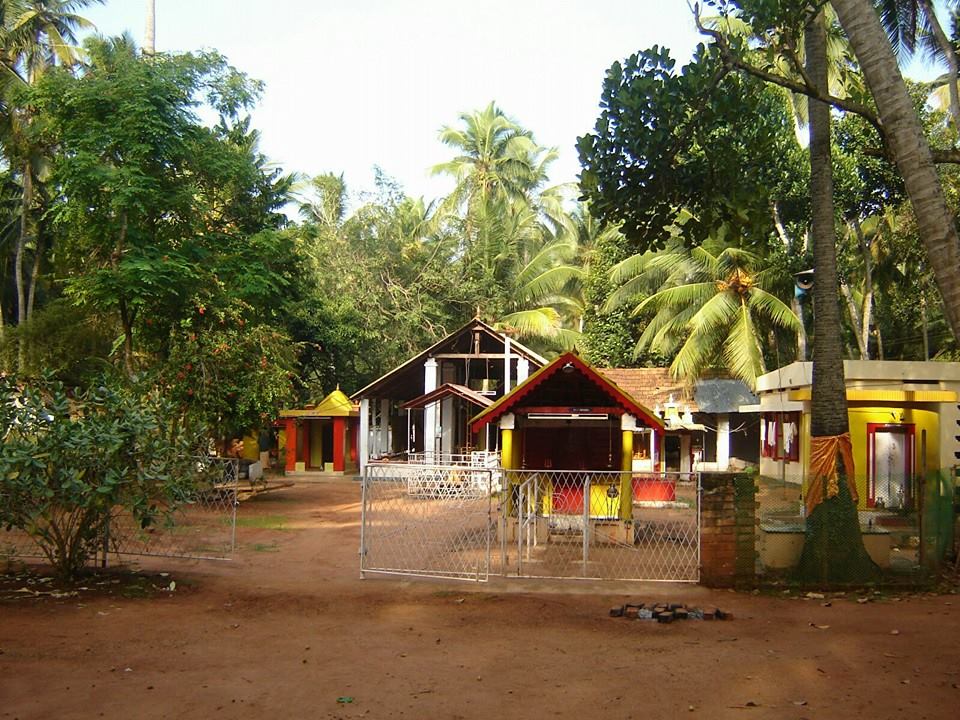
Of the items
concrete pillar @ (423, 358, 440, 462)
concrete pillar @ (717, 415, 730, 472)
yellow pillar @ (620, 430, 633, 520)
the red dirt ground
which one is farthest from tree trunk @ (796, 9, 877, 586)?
concrete pillar @ (717, 415, 730, 472)

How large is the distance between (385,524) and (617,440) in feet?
16.3

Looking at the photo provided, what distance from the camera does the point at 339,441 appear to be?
113ft

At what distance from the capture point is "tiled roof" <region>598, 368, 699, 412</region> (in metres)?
33.3

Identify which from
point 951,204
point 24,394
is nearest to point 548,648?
point 24,394

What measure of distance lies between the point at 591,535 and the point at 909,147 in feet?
33.1

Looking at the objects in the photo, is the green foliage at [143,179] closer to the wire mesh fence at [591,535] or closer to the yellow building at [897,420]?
the wire mesh fence at [591,535]

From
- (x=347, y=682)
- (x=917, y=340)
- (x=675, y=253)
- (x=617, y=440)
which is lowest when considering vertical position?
(x=347, y=682)

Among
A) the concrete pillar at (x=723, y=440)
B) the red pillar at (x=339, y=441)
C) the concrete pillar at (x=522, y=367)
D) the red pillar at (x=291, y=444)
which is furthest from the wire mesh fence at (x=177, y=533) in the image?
the concrete pillar at (x=723, y=440)

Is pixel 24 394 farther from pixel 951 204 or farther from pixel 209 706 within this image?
pixel 951 204

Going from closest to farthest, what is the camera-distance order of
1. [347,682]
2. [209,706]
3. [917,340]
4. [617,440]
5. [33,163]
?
[209,706], [347,682], [617,440], [33,163], [917,340]

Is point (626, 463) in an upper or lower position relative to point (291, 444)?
upper

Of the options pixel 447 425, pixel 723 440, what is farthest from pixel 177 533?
pixel 723 440

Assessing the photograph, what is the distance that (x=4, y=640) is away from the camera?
8.70 meters

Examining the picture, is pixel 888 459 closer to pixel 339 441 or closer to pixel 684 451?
pixel 684 451
